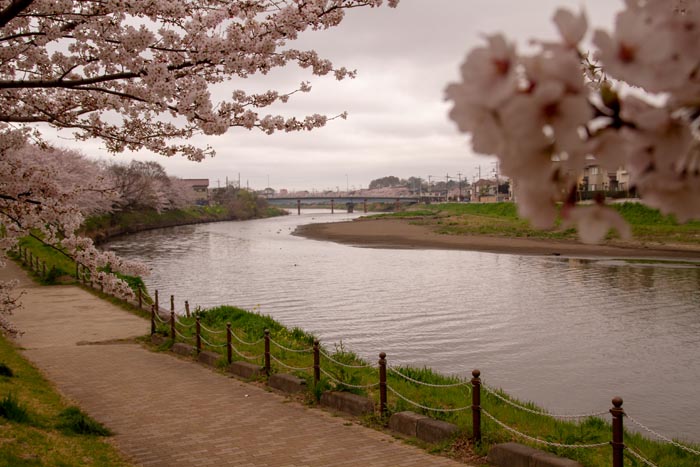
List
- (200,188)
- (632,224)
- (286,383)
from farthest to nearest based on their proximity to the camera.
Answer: (200,188) < (632,224) < (286,383)

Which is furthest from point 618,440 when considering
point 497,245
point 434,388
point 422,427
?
point 497,245

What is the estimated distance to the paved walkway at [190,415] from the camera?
8.12 meters

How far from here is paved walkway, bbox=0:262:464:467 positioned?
320 inches

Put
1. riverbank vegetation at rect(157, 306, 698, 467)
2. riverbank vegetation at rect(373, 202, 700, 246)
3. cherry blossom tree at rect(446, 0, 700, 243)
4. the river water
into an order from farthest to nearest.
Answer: riverbank vegetation at rect(373, 202, 700, 246) < the river water < riverbank vegetation at rect(157, 306, 698, 467) < cherry blossom tree at rect(446, 0, 700, 243)

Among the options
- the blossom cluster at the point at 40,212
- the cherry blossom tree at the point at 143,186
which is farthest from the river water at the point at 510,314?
the cherry blossom tree at the point at 143,186

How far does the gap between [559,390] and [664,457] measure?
6333 millimetres

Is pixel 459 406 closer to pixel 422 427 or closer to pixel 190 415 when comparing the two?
pixel 422 427

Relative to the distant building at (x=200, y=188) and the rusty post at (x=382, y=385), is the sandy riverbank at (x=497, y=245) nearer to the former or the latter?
the rusty post at (x=382, y=385)

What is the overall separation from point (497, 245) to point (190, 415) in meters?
47.7

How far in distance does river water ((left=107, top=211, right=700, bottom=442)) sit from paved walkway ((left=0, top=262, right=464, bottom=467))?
18.8 feet

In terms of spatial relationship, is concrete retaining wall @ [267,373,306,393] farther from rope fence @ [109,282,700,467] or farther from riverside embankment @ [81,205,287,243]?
riverside embankment @ [81,205,287,243]

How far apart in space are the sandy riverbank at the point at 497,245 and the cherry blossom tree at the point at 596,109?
4551 cm

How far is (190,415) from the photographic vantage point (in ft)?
33.2

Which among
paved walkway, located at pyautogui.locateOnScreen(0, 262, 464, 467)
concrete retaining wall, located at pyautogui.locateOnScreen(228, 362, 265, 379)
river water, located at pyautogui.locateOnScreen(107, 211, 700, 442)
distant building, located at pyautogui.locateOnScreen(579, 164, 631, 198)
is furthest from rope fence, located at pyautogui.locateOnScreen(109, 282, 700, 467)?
distant building, located at pyautogui.locateOnScreen(579, 164, 631, 198)
